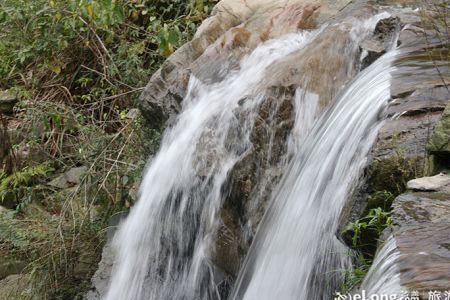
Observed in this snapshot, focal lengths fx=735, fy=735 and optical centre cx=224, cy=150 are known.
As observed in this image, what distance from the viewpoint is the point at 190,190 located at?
4.78 meters

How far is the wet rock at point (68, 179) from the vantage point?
276 inches

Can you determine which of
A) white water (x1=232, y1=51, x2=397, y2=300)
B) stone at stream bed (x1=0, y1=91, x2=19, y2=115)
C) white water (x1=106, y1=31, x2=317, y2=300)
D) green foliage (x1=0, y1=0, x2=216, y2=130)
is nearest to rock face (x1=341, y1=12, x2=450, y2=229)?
white water (x1=232, y1=51, x2=397, y2=300)

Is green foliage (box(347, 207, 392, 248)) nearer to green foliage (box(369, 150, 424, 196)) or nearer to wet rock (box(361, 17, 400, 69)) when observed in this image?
green foliage (box(369, 150, 424, 196))

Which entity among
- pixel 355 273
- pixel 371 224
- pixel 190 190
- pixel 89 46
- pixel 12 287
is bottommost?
pixel 12 287

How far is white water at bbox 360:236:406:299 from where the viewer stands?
239cm

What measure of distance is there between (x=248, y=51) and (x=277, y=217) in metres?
1.92

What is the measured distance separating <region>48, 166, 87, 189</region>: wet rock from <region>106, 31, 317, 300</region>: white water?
1.64 metres

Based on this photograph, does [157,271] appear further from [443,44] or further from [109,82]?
[109,82]

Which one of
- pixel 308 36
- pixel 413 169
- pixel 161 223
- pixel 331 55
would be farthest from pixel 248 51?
pixel 413 169

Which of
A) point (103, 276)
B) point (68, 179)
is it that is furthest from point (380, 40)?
point (68, 179)

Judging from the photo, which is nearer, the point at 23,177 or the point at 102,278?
the point at 102,278

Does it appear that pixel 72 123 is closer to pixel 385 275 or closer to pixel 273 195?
pixel 273 195

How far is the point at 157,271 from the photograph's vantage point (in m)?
4.93

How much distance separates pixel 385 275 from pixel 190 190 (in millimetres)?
2401
